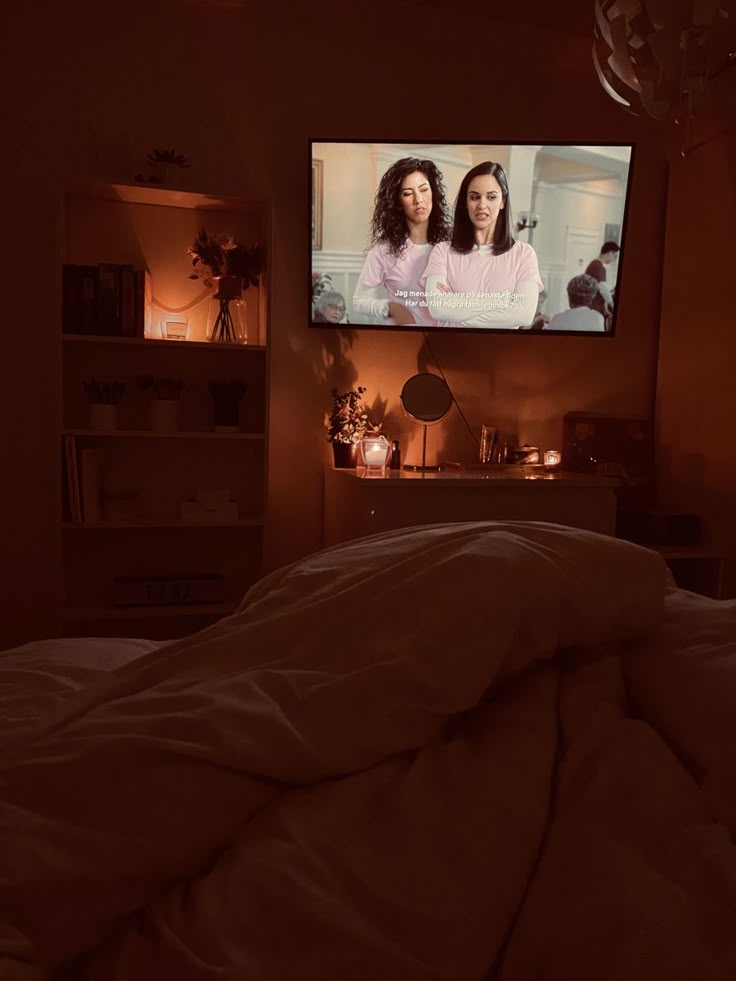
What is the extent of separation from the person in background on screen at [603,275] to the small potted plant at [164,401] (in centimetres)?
164

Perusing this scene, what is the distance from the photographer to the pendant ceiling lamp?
1.19 metres

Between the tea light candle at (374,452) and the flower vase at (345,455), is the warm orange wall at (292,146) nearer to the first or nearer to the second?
the flower vase at (345,455)

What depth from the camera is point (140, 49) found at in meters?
2.73

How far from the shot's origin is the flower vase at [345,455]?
289 centimetres

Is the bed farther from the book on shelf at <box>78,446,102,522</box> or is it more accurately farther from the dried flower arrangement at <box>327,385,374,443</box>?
the dried flower arrangement at <box>327,385,374,443</box>

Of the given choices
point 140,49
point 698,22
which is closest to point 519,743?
point 698,22

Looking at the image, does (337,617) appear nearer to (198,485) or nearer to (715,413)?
(198,485)

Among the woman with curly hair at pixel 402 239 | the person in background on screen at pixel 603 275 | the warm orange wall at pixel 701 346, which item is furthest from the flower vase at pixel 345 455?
the warm orange wall at pixel 701 346

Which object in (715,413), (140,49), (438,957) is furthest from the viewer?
(715,413)

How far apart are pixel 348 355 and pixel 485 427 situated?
64cm

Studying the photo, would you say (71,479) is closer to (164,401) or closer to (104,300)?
(164,401)

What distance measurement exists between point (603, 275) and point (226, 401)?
155cm

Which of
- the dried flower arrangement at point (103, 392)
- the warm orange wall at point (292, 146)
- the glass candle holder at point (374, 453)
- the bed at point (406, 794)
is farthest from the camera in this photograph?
the glass candle holder at point (374, 453)

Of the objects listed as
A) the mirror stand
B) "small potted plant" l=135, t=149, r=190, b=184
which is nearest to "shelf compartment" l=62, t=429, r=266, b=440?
the mirror stand
